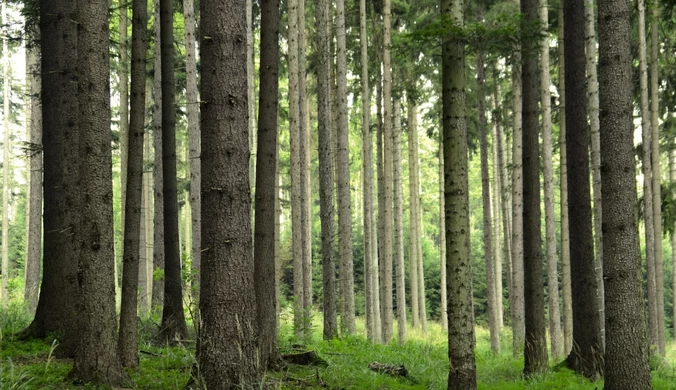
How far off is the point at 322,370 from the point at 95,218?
4036mm

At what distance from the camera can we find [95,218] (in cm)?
584

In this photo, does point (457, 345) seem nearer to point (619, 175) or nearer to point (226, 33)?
point (619, 175)

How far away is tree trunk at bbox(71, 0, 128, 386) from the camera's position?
18.9 ft

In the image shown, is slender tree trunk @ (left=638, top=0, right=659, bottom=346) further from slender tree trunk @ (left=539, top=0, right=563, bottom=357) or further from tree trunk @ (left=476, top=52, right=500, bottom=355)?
tree trunk @ (left=476, top=52, right=500, bottom=355)

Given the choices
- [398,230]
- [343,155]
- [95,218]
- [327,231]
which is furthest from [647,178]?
[95,218]

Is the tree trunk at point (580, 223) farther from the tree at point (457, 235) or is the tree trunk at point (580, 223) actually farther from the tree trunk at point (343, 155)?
the tree trunk at point (343, 155)

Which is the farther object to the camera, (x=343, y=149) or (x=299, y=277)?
(x=299, y=277)

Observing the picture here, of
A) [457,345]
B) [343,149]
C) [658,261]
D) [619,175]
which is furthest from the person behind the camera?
[658,261]

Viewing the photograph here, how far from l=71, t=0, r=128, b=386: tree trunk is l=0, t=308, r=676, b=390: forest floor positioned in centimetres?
29

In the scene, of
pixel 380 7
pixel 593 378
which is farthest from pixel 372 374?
pixel 380 7

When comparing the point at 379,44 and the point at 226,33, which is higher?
the point at 379,44

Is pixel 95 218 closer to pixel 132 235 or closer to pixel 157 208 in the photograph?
pixel 132 235

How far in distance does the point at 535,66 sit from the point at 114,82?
661 inches

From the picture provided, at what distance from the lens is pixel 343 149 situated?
13.3 metres
